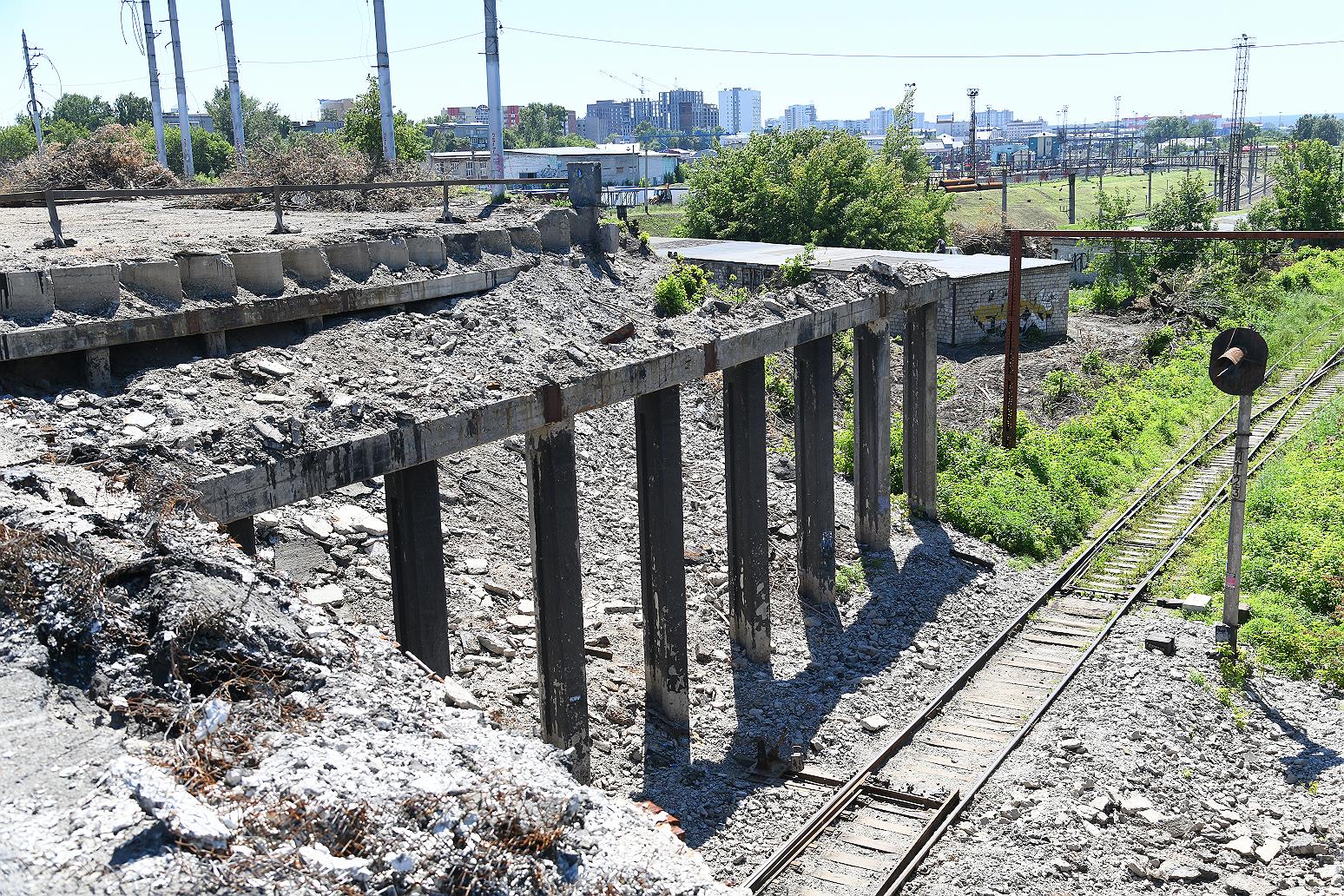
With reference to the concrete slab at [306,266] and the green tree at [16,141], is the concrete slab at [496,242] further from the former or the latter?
the green tree at [16,141]

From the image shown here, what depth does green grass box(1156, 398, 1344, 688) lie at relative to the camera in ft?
39.6

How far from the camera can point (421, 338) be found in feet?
47.2

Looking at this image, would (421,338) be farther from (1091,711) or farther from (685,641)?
(1091,711)

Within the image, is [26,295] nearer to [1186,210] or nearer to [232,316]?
[232,316]

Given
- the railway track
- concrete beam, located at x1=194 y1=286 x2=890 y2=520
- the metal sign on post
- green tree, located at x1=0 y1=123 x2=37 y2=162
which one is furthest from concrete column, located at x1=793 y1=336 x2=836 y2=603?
green tree, located at x1=0 y1=123 x2=37 y2=162

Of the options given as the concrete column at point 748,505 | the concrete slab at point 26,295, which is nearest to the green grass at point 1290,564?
the concrete column at point 748,505

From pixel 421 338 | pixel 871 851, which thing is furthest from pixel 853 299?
pixel 871 851

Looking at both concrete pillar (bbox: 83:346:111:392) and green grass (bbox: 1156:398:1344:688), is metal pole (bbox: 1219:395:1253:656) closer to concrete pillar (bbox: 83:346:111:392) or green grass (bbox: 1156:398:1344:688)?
green grass (bbox: 1156:398:1344:688)

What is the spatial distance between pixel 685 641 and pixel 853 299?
500cm

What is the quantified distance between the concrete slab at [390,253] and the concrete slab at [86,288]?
385 cm

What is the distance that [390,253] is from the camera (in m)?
15.1

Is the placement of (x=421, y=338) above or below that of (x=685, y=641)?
above

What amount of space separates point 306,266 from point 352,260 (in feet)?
2.54

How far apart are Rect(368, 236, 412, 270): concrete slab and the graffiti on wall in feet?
48.9
